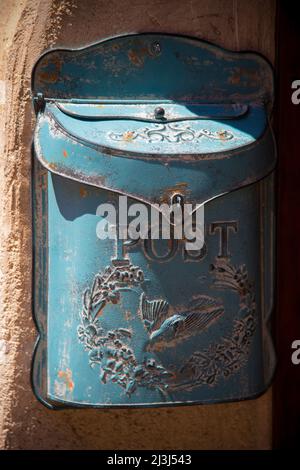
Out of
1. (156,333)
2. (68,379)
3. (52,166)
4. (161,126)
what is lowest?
(68,379)

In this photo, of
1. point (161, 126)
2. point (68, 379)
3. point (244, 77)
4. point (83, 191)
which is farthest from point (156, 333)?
point (244, 77)

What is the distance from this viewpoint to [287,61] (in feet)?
7.38

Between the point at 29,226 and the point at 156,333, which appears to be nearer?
the point at 156,333

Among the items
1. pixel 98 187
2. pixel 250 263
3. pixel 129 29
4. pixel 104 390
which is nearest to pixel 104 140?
pixel 98 187

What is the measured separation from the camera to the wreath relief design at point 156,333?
2033mm

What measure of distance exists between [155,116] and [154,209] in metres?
0.25

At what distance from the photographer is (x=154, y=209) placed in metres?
1.99

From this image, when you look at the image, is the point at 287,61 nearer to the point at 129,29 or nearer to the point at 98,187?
the point at 129,29

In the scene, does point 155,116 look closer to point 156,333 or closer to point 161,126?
point 161,126

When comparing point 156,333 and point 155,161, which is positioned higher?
point 155,161

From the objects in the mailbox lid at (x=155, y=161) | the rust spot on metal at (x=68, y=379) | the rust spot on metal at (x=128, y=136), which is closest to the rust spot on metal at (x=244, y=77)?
the mailbox lid at (x=155, y=161)

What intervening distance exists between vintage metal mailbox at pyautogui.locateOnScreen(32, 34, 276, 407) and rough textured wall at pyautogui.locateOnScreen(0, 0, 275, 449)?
52 millimetres
